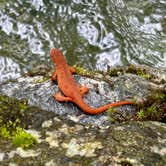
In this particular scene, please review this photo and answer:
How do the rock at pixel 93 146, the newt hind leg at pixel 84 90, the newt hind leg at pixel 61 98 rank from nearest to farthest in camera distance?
the rock at pixel 93 146 < the newt hind leg at pixel 61 98 < the newt hind leg at pixel 84 90

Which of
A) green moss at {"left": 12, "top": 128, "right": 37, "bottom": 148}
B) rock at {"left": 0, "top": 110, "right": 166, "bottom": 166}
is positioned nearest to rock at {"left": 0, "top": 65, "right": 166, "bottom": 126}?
rock at {"left": 0, "top": 110, "right": 166, "bottom": 166}

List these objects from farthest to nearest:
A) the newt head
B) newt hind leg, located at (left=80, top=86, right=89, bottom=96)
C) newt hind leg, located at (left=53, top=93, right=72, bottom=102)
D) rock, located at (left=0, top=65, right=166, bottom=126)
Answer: the newt head, newt hind leg, located at (left=80, top=86, right=89, bottom=96), newt hind leg, located at (left=53, top=93, right=72, bottom=102), rock, located at (left=0, top=65, right=166, bottom=126)

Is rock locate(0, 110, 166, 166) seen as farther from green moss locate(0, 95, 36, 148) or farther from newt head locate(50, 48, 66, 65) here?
newt head locate(50, 48, 66, 65)

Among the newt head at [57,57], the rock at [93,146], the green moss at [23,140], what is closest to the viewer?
the rock at [93,146]

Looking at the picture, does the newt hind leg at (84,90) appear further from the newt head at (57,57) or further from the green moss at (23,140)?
the green moss at (23,140)

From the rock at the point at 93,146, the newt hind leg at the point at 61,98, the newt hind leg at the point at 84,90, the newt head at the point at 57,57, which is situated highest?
the newt head at the point at 57,57

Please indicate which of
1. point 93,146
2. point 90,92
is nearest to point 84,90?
point 90,92

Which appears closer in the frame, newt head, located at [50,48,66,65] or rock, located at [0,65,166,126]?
rock, located at [0,65,166,126]

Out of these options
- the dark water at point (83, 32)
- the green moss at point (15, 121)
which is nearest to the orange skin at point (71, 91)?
the green moss at point (15, 121)
